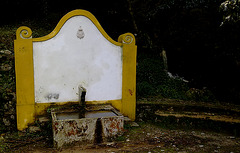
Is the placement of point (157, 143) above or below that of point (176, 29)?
below

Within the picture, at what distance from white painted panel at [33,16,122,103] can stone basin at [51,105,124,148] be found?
1.98 feet

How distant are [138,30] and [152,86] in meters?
3.42

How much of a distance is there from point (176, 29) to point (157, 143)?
686 centimetres

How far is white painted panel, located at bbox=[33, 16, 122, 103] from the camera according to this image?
5082 millimetres

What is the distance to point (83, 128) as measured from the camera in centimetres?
440

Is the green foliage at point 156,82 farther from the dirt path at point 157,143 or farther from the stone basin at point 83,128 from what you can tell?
the stone basin at point 83,128

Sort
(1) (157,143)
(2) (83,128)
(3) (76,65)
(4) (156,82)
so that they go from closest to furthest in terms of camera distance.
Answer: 1. (2) (83,128)
2. (1) (157,143)
3. (3) (76,65)
4. (4) (156,82)

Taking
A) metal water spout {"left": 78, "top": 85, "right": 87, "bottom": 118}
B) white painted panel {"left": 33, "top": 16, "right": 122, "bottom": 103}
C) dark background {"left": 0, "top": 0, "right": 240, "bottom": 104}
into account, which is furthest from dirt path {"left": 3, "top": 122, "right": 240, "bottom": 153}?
dark background {"left": 0, "top": 0, "right": 240, "bottom": 104}

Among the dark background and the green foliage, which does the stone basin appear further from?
the dark background

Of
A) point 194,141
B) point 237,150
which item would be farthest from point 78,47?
point 237,150

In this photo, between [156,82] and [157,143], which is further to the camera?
[156,82]

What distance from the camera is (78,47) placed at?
5316 mm

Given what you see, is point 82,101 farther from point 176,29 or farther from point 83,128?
point 176,29

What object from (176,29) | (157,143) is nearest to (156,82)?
(176,29)
